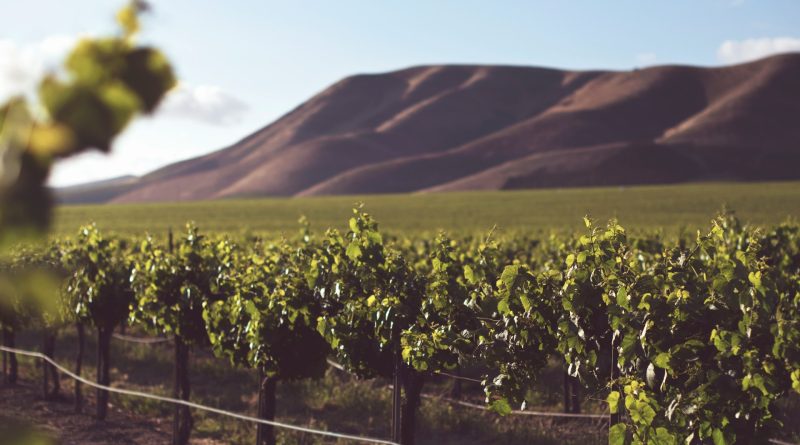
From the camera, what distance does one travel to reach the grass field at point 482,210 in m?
63.8

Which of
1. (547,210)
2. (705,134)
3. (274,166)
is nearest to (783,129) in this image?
(705,134)

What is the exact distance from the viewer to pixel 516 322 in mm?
6816

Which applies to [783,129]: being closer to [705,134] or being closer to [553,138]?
[705,134]

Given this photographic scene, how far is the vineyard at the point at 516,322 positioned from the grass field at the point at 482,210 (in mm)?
47804

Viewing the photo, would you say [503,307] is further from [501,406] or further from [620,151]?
[620,151]

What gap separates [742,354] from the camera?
5.54 metres

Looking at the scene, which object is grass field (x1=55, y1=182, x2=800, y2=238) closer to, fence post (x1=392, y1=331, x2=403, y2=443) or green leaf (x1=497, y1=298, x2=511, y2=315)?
fence post (x1=392, y1=331, x2=403, y2=443)

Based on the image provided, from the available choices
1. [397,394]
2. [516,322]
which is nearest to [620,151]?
[397,394]

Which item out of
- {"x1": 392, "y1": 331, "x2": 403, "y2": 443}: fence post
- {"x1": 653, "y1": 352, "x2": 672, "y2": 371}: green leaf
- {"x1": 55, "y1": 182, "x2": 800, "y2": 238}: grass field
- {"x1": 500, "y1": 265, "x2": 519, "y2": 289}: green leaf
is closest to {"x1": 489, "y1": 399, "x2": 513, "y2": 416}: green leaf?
{"x1": 500, "y1": 265, "x2": 519, "y2": 289}: green leaf

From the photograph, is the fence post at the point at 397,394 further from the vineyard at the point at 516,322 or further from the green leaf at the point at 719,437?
the green leaf at the point at 719,437

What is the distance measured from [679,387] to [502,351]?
5.11ft

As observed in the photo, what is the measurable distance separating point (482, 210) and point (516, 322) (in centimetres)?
7301

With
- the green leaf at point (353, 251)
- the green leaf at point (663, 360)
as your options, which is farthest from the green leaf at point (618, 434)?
the green leaf at point (353, 251)

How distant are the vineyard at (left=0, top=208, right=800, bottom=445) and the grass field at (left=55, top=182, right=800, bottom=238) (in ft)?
157
